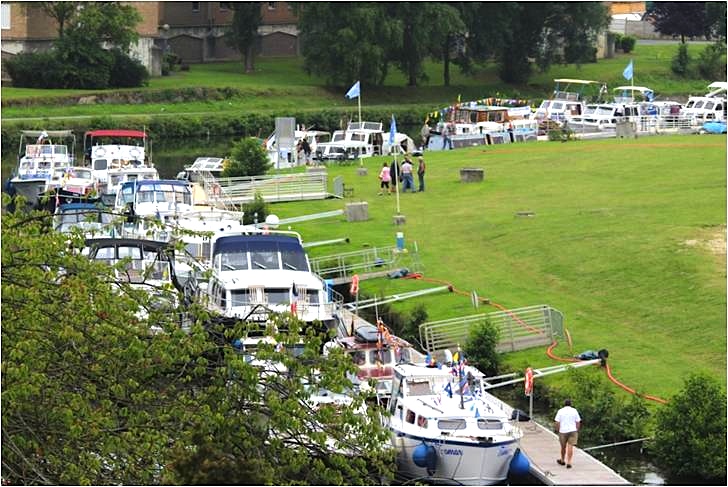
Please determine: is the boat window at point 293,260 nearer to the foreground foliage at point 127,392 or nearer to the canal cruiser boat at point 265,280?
the canal cruiser boat at point 265,280

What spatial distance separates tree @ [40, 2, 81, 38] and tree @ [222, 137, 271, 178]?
45302mm

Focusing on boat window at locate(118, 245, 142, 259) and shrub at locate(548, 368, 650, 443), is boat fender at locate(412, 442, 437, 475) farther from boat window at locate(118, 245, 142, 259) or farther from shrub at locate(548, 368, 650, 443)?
boat window at locate(118, 245, 142, 259)

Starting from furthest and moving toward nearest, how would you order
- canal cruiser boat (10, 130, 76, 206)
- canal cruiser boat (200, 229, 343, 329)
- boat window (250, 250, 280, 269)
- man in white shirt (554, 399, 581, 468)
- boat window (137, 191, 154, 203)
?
canal cruiser boat (10, 130, 76, 206), boat window (137, 191, 154, 203), boat window (250, 250, 280, 269), canal cruiser boat (200, 229, 343, 329), man in white shirt (554, 399, 581, 468)

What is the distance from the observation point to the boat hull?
1053 inches

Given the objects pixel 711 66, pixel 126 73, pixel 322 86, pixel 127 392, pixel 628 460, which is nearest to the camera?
pixel 127 392

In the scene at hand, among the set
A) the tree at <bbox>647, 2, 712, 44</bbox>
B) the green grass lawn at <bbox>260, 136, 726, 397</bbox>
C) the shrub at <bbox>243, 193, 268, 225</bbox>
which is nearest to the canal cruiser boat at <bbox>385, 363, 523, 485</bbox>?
the green grass lawn at <bbox>260, 136, 726, 397</bbox>

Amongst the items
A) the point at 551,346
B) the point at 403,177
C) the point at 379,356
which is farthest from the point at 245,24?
the point at 379,356

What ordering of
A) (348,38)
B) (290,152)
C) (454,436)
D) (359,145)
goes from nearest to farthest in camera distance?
(454,436)
(290,152)
(359,145)
(348,38)

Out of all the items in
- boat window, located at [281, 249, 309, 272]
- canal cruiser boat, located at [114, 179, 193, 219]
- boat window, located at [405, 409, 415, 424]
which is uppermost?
boat window, located at [281, 249, 309, 272]

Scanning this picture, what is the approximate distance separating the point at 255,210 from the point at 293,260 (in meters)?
18.9

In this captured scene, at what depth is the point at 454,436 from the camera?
27000 mm

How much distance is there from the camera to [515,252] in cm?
Answer: 4581

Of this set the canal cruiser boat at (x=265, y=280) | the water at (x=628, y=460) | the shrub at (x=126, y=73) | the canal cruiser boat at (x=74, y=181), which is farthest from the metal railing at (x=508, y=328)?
the shrub at (x=126, y=73)

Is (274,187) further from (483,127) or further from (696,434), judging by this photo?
(696,434)
